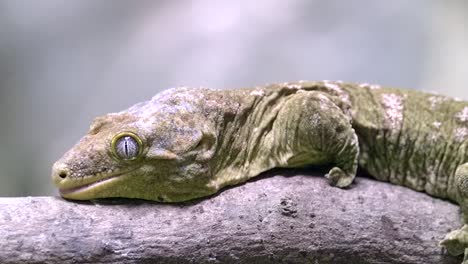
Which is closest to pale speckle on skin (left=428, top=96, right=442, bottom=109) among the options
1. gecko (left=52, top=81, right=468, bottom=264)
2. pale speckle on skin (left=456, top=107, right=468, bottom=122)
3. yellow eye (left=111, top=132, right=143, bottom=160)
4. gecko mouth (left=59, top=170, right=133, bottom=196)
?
gecko (left=52, top=81, right=468, bottom=264)

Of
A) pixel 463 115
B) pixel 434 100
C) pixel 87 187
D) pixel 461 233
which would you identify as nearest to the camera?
pixel 87 187

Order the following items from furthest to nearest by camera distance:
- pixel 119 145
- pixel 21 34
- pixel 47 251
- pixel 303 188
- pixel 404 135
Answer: pixel 21 34
pixel 404 135
pixel 303 188
pixel 119 145
pixel 47 251

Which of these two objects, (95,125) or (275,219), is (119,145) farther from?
(275,219)

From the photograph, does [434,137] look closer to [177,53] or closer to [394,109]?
[394,109]

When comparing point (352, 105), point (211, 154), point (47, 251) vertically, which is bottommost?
point (47, 251)

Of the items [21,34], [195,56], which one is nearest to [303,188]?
[195,56]

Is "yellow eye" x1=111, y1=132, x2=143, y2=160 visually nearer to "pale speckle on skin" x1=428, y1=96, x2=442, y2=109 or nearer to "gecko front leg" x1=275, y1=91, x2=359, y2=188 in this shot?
"gecko front leg" x1=275, y1=91, x2=359, y2=188

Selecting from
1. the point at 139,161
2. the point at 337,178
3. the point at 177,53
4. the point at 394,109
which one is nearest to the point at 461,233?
the point at 337,178

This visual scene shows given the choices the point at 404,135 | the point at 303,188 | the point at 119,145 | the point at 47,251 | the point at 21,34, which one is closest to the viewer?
the point at 47,251
